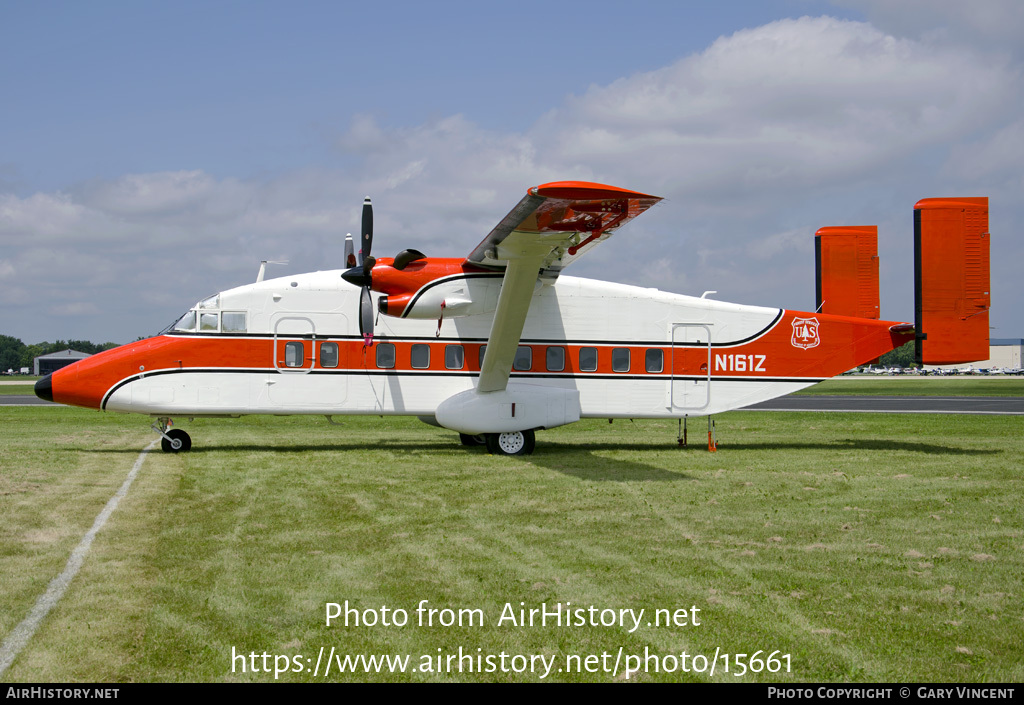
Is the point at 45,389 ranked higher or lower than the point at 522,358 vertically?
lower

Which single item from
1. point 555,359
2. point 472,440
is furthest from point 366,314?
point 472,440

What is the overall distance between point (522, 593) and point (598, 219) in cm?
742

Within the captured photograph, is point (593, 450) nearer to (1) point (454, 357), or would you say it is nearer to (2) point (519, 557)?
(1) point (454, 357)

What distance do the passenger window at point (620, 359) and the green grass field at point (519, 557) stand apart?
101 inches

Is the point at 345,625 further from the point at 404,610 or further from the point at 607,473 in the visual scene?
the point at 607,473

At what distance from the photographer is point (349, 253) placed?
16609mm

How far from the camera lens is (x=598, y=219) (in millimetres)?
12625

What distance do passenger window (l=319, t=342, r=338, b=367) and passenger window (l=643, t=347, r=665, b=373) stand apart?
7174 millimetres

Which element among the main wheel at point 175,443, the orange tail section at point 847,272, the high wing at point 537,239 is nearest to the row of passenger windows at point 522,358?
the high wing at point 537,239

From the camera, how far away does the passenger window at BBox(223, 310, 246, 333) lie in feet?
56.5

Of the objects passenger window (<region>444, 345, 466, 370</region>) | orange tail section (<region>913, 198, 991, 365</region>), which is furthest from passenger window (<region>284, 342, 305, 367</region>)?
orange tail section (<region>913, 198, 991, 365</region>)

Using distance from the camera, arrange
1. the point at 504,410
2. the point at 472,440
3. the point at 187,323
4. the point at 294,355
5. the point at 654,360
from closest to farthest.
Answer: the point at 504,410
the point at 187,323
the point at 294,355
the point at 654,360
the point at 472,440

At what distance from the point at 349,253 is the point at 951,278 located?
45.6 ft
